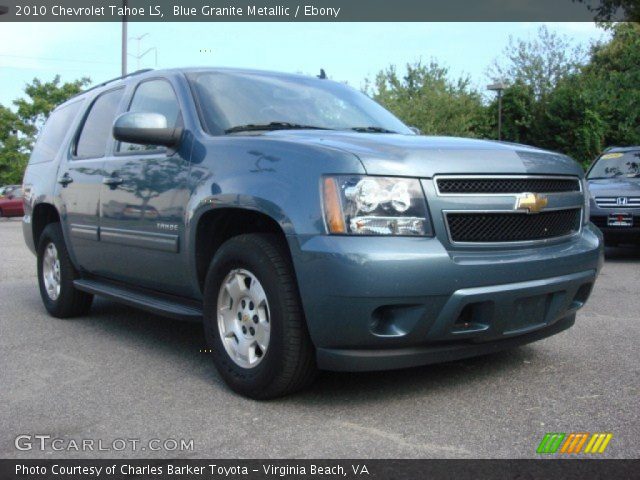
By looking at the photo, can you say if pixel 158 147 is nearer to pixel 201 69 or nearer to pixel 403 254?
pixel 201 69

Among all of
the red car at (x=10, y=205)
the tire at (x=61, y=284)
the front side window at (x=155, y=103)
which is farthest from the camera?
the red car at (x=10, y=205)

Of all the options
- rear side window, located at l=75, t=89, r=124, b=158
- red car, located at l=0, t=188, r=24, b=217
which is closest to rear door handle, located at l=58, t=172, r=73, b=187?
rear side window, located at l=75, t=89, r=124, b=158

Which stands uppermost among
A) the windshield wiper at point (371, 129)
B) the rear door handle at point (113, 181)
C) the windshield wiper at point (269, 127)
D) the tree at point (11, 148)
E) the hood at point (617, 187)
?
the windshield wiper at point (269, 127)

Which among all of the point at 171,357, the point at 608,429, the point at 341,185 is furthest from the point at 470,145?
the point at 171,357

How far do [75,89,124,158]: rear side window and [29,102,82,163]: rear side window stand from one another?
0.42 meters

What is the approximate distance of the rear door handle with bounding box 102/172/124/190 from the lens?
190 inches

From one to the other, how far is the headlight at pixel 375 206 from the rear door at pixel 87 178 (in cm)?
239

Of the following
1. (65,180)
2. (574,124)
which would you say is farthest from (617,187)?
(574,124)

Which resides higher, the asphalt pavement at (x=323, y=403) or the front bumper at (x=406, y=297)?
the front bumper at (x=406, y=297)

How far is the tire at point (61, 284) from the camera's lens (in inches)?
229

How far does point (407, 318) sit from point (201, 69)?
2.38 m

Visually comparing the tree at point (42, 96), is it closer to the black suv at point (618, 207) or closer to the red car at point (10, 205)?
the red car at point (10, 205)

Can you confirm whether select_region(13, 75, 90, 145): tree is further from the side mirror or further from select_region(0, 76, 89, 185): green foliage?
the side mirror
